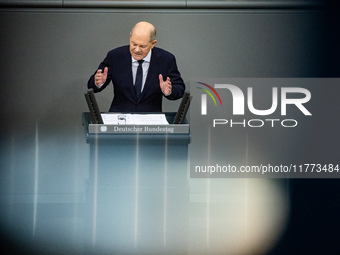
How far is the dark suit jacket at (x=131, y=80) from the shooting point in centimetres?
484

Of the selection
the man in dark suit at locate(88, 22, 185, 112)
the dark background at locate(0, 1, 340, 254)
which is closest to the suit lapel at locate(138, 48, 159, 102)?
the man in dark suit at locate(88, 22, 185, 112)

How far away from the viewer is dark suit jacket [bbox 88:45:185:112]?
484 centimetres

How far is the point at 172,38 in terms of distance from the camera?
6.25m

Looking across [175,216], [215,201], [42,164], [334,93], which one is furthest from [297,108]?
[175,216]

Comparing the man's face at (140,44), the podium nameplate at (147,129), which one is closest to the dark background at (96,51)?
the man's face at (140,44)

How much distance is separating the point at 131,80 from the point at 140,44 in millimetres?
350

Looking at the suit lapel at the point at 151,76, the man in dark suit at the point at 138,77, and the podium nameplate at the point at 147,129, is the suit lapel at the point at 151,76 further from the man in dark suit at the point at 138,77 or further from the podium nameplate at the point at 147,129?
the podium nameplate at the point at 147,129

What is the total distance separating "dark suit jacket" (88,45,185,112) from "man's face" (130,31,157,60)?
162 mm

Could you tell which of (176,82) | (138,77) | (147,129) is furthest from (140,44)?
(147,129)

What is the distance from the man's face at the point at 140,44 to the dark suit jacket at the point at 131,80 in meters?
0.16

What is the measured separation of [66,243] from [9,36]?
8.92 feet

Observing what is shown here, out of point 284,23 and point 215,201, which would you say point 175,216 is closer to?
point 215,201

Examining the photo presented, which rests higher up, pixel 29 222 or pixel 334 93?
pixel 334 93

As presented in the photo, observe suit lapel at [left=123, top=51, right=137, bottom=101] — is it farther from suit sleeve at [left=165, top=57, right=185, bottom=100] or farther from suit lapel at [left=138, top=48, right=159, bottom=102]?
suit sleeve at [left=165, top=57, right=185, bottom=100]
